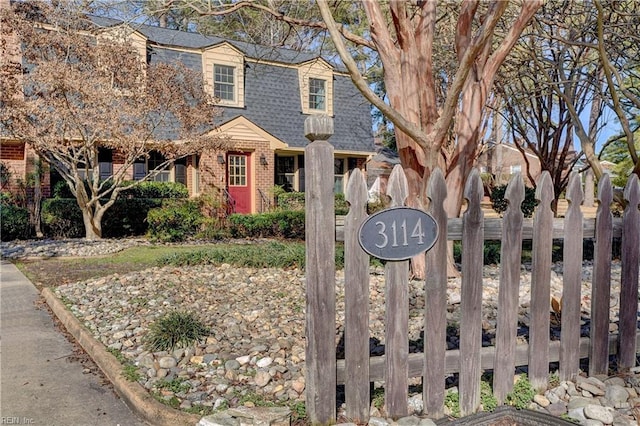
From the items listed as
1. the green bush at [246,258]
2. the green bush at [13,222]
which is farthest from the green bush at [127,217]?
the green bush at [246,258]

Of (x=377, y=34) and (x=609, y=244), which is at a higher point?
(x=377, y=34)

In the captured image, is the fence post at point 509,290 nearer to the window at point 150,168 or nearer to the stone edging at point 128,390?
the stone edging at point 128,390

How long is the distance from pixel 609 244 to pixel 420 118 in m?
3.45

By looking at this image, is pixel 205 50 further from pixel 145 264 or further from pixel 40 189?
pixel 145 264

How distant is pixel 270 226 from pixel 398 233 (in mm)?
10205

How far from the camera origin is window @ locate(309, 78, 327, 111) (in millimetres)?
18266

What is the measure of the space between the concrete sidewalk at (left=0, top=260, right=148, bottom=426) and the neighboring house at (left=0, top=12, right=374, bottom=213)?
373 inches

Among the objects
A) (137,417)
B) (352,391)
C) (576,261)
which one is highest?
(576,261)

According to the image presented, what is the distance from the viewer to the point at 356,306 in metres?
2.39

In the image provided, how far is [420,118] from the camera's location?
5973mm

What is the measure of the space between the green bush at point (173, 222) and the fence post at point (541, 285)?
9368mm

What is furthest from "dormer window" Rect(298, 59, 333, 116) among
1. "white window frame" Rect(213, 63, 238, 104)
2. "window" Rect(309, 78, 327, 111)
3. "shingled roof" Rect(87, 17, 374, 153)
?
"white window frame" Rect(213, 63, 238, 104)

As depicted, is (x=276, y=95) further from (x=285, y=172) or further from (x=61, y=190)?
(x=61, y=190)

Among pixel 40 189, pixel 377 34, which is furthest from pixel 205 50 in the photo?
pixel 377 34
